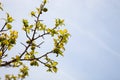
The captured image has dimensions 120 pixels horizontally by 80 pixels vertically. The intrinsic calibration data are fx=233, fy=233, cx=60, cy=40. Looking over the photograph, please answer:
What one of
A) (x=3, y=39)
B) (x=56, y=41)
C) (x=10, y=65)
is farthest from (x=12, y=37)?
(x=56, y=41)

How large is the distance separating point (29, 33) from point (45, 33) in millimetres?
631

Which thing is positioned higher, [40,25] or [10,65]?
[40,25]

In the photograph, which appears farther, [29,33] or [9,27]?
[9,27]

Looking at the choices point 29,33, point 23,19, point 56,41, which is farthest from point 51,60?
point 23,19

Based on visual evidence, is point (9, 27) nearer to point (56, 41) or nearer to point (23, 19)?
point (23, 19)

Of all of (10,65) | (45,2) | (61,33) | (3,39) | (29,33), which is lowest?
(10,65)

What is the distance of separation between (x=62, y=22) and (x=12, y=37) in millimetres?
2053

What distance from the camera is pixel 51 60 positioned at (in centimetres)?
892

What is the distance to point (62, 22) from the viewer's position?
9.30m

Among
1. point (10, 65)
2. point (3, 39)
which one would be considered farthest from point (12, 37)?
point (10, 65)

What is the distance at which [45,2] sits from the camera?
373 inches

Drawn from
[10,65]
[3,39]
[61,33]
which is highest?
[61,33]

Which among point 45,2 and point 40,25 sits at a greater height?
point 45,2

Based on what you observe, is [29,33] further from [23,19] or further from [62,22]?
[62,22]
